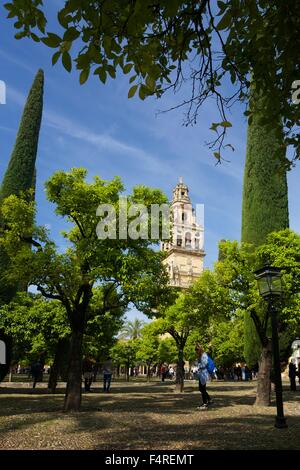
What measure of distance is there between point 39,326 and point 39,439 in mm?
15913

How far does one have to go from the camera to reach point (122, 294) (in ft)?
46.3

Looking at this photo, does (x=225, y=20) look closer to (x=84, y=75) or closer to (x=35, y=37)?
(x=84, y=75)

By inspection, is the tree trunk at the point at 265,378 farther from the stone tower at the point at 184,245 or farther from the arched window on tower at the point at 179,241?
the arched window on tower at the point at 179,241

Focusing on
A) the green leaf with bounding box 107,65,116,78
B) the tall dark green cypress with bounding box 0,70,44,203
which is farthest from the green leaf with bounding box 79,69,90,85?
the tall dark green cypress with bounding box 0,70,44,203

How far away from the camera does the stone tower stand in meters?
77.6

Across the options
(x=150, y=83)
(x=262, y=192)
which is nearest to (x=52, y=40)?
(x=150, y=83)

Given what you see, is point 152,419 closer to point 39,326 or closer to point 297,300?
point 297,300

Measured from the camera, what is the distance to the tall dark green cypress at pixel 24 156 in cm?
2356

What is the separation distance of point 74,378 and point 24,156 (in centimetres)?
1643

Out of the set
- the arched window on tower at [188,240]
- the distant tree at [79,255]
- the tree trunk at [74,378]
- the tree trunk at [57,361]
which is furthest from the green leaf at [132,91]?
the arched window on tower at [188,240]

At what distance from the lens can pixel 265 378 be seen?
50.4 ft

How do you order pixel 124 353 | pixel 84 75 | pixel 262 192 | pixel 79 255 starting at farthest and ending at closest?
pixel 124 353, pixel 262 192, pixel 79 255, pixel 84 75

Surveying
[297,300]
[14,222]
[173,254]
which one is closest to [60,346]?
[14,222]

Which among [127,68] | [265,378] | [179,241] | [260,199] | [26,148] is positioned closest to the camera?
[127,68]
